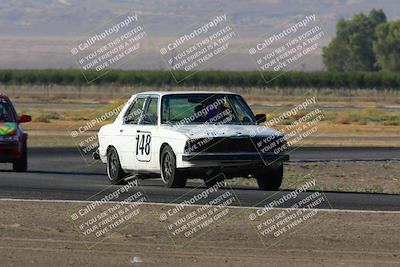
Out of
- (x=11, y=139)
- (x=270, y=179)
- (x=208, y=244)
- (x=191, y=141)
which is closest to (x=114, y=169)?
(x=191, y=141)

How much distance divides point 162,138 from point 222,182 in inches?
63.0

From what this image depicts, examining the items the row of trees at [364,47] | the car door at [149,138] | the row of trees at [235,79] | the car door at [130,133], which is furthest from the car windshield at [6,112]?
the row of trees at [364,47]

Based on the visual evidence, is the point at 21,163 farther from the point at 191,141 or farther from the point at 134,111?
the point at 191,141

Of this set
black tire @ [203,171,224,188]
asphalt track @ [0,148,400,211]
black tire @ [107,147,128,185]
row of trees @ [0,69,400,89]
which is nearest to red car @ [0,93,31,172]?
asphalt track @ [0,148,400,211]

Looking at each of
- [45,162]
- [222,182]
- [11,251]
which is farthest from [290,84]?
[11,251]

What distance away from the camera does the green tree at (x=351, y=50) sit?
188 metres

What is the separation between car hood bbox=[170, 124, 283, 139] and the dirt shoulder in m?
3.21

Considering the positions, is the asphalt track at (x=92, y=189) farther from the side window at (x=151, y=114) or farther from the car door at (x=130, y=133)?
the side window at (x=151, y=114)

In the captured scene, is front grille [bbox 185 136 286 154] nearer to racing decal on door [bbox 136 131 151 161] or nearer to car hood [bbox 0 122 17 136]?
racing decal on door [bbox 136 131 151 161]

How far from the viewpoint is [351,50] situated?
188000 mm

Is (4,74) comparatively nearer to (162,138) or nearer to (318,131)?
(318,131)

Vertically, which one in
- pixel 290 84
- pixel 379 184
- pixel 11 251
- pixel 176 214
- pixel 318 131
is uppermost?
pixel 11 251

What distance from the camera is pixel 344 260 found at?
1294 centimetres

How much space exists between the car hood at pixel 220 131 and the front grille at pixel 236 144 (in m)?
0.06
